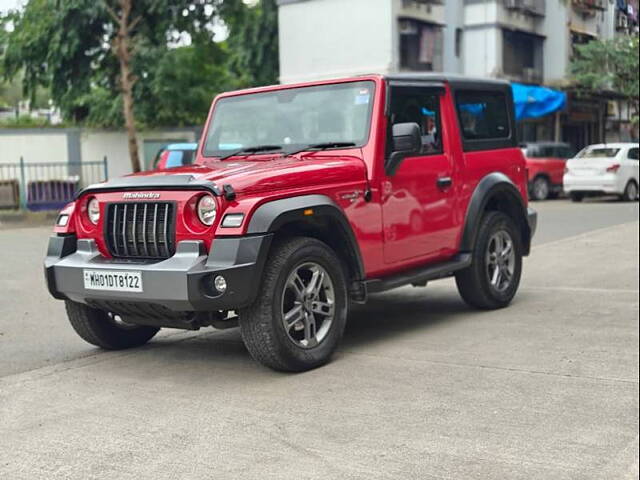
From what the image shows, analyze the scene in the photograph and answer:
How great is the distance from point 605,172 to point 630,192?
1211 mm

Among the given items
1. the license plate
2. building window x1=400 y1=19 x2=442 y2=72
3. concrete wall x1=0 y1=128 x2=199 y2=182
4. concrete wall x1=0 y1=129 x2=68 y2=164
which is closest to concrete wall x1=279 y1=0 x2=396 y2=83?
building window x1=400 y1=19 x2=442 y2=72

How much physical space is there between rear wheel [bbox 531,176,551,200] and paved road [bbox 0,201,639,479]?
60.5ft

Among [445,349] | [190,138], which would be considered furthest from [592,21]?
[190,138]

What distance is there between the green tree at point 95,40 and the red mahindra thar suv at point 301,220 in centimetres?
1595

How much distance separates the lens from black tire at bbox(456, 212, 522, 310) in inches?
310

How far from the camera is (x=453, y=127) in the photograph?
7711 millimetres

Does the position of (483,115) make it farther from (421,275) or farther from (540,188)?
(540,188)

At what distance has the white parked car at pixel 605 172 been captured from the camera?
24.5 metres

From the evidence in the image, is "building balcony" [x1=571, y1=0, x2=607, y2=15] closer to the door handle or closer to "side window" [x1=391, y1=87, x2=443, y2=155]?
"side window" [x1=391, y1=87, x2=443, y2=155]

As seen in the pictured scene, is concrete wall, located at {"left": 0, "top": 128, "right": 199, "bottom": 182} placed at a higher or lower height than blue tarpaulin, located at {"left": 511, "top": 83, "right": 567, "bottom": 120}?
lower

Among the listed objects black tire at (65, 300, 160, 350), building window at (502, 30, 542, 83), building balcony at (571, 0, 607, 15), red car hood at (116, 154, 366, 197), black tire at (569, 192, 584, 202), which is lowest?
black tire at (569, 192, 584, 202)

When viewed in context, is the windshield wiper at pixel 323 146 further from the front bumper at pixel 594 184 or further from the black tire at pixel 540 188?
the black tire at pixel 540 188

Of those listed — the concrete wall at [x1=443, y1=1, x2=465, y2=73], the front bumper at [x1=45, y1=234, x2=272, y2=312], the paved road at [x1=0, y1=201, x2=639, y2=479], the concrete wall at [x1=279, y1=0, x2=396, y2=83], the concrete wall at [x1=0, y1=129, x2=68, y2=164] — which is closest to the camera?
the paved road at [x1=0, y1=201, x2=639, y2=479]

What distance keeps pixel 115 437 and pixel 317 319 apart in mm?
1904
